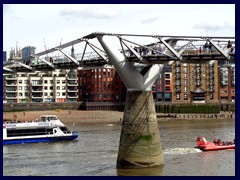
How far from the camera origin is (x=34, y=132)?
7831 centimetres

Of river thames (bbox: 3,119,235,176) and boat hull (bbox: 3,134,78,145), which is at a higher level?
boat hull (bbox: 3,134,78,145)

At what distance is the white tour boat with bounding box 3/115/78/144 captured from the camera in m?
77.0

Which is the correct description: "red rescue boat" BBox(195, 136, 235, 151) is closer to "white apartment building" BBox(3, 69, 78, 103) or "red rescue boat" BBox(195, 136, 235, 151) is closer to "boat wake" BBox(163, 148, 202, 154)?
"boat wake" BBox(163, 148, 202, 154)

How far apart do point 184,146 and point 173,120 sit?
7127 centimetres

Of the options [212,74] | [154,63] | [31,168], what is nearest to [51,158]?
[31,168]

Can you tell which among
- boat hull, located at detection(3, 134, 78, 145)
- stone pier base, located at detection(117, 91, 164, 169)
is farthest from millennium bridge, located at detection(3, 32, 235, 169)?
boat hull, located at detection(3, 134, 78, 145)

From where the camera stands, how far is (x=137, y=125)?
160ft

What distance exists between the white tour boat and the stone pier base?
100ft

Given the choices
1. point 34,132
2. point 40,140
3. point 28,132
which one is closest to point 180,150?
point 40,140

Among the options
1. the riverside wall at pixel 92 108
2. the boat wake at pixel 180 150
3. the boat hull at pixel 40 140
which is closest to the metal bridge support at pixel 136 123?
the boat wake at pixel 180 150

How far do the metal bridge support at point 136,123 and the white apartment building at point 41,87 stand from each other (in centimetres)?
10806

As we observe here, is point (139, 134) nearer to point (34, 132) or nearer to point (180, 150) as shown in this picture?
point (180, 150)

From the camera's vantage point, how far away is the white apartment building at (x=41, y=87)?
156375 millimetres
